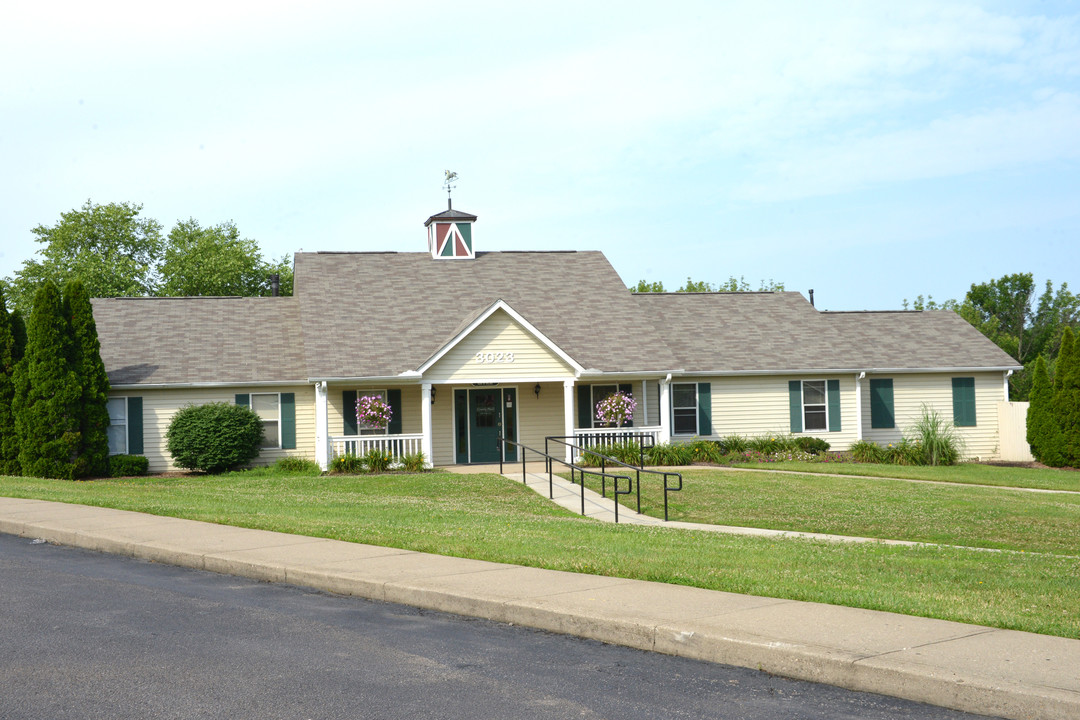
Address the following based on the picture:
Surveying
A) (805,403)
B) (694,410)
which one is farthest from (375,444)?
(805,403)

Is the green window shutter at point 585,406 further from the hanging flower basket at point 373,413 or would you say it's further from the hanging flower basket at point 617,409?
the hanging flower basket at point 373,413

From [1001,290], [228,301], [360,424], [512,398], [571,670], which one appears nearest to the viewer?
[571,670]

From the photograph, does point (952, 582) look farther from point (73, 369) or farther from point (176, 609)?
point (73, 369)

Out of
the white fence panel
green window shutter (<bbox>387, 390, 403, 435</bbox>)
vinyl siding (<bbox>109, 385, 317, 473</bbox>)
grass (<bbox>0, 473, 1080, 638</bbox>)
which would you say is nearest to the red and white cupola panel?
green window shutter (<bbox>387, 390, 403, 435</bbox>)

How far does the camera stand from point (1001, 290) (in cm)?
6806

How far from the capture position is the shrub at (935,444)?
27.2 m

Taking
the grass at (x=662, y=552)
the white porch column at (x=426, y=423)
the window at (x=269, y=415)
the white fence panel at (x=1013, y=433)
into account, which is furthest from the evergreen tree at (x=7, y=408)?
the white fence panel at (x=1013, y=433)

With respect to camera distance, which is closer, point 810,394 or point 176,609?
point 176,609

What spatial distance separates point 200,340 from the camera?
27547 mm

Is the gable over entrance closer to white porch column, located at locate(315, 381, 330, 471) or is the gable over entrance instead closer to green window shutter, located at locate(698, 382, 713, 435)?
white porch column, located at locate(315, 381, 330, 471)

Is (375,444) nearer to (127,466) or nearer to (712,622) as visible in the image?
(127,466)

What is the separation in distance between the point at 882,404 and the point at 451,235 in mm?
14290

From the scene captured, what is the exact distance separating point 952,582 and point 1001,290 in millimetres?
65438

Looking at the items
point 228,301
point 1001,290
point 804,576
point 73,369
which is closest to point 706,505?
point 804,576
